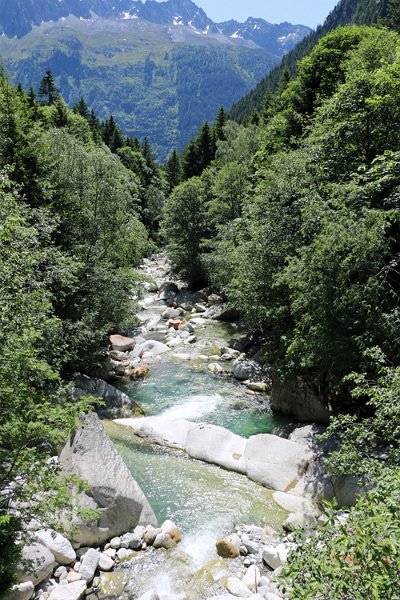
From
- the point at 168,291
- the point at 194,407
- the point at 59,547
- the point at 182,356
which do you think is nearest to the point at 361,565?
the point at 59,547

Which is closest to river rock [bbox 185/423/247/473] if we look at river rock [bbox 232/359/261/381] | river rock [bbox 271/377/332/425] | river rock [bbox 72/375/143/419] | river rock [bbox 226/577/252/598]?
river rock [bbox 271/377/332/425]

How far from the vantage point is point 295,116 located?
1120 inches

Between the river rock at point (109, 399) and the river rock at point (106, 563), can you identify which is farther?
the river rock at point (109, 399)

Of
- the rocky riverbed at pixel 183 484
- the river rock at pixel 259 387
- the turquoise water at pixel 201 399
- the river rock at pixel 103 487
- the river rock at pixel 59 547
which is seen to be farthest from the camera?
the river rock at pixel 259 387

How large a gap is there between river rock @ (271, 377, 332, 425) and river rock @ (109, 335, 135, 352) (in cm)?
963

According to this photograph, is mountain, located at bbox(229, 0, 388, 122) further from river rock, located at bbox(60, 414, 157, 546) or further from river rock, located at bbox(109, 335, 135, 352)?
river rock, located at bbox(60, 414, 157, 546)

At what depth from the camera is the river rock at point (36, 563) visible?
7426mm

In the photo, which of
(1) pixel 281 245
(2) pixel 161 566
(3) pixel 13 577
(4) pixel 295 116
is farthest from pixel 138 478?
(4) pixel 295 116

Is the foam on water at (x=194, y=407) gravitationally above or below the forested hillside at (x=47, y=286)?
below

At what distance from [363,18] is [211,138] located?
66969 millimetres

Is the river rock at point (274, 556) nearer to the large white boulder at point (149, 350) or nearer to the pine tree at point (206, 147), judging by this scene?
the large white boulder at point (149, 350)

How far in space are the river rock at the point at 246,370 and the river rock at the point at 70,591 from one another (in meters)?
11.8

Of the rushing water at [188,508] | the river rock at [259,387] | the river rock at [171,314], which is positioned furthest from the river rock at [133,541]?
the river rock at [171,314]

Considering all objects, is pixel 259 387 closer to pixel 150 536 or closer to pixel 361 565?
pixel 150 536
